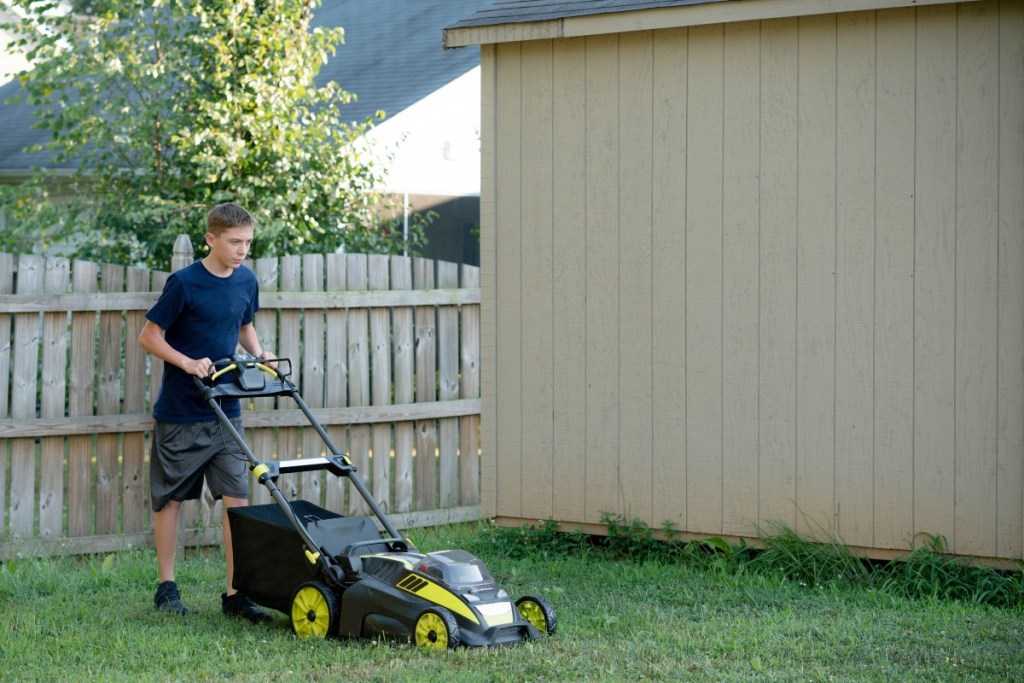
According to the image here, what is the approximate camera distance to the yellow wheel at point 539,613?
180 inches

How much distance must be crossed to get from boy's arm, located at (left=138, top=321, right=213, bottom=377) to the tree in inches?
142

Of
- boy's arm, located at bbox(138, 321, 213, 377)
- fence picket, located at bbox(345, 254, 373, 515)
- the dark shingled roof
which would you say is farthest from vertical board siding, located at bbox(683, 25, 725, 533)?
boy's arm, located at bbox(138, 321, 213, 377)

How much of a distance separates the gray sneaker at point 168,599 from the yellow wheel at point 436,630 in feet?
4.23

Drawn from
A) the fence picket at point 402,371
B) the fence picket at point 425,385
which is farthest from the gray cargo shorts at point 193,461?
the fence picket at point 425,385

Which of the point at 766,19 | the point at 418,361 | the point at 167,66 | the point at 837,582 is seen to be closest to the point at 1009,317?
the point at 837,582

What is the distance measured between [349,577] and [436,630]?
1.51 feet

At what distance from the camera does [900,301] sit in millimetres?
5523

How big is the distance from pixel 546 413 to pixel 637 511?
667mm

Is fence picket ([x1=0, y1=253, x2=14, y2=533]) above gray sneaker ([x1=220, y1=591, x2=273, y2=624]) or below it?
above

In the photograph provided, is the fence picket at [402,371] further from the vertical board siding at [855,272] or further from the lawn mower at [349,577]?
the vertical board siding at [855,272]

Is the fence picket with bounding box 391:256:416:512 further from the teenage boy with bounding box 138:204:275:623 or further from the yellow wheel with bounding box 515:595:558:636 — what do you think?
the yellow wheel with bounding box 515:595:558:636

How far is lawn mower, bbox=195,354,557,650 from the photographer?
4301 mm

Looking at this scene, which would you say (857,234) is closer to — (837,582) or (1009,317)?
(1009,317)

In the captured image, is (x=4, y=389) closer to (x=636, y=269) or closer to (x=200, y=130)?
(x=636, y=269)
